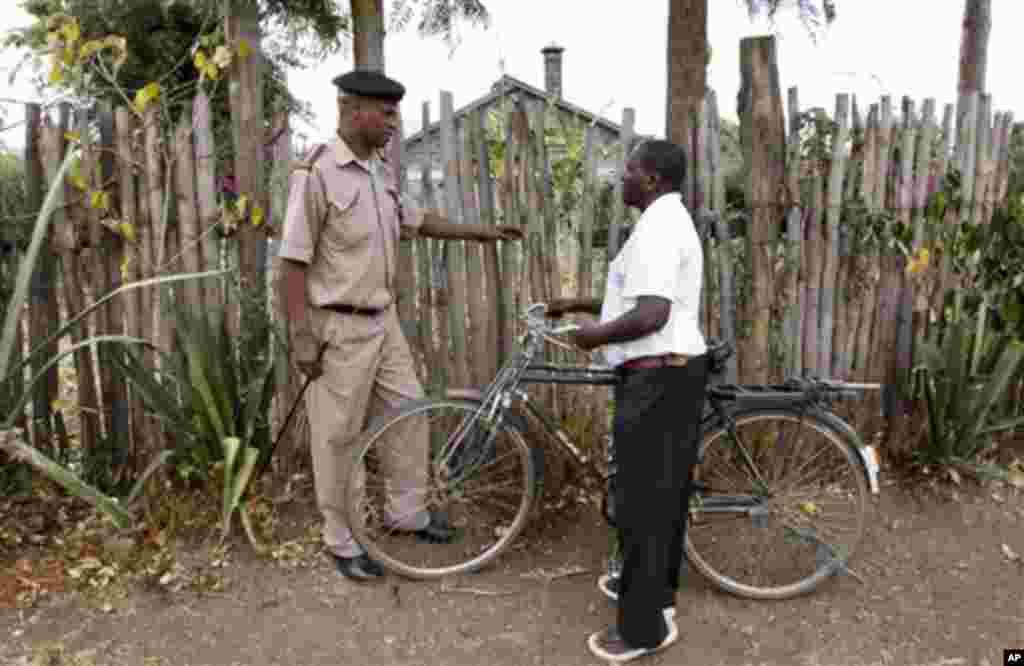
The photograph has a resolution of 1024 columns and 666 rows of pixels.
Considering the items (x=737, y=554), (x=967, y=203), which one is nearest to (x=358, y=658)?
(x=737, y=554)

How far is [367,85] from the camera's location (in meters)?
3.05

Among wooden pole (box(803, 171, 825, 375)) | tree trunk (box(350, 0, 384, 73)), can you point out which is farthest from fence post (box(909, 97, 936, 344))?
tree trunk (box(350, 0, 384, 73))

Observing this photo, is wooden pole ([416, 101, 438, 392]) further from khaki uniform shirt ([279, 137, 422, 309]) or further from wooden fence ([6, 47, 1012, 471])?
khaki uniform shirt ([279, 137, 422, 309])

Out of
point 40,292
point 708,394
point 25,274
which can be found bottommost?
point 708,394

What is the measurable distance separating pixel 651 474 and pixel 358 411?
4.03ft

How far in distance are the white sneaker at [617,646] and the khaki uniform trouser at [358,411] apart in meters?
0.94

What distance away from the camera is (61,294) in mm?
3781

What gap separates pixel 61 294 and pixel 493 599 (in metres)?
2.36

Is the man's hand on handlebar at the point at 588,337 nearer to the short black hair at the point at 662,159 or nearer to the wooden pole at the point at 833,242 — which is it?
the short black hair at the point at 662,159

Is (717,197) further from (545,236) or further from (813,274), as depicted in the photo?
(545,236)

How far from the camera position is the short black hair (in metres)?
2.69

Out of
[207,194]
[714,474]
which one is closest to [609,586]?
[714,474]

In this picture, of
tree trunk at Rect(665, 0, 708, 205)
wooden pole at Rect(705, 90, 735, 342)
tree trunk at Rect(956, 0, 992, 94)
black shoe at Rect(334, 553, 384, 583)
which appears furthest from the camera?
tree trunk at Rect(956, 0, 992, 94)

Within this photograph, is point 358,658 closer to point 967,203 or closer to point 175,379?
point 175,379
